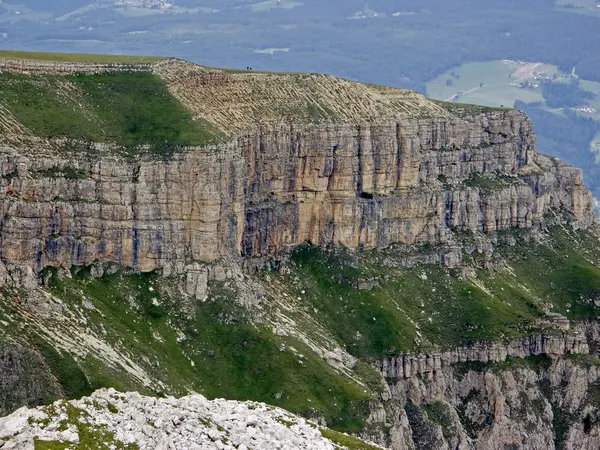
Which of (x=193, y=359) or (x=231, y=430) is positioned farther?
(x=193, y=359)

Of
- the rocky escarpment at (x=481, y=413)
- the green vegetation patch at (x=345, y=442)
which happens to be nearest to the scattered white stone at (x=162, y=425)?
the green vegetation patch at (x=345, y=442)

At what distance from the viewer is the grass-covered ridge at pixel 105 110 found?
175625mm

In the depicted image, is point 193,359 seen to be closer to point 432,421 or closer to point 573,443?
point 432,421

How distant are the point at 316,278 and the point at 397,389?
16.9m

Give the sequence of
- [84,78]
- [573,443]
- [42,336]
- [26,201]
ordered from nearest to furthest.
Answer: [42,336] → [26,201] → [84,78] → [573,443]

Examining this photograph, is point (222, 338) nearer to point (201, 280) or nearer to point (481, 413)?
point (201, 280)

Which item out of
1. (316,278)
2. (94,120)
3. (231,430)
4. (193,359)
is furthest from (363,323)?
(231,430)

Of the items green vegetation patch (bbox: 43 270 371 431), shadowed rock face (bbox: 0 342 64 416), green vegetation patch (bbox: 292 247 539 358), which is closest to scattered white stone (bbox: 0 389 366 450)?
shadowed rock face (bbox: 0 342 64 416)

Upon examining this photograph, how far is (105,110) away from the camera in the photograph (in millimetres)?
183250

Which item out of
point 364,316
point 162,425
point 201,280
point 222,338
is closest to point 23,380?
point 222,338

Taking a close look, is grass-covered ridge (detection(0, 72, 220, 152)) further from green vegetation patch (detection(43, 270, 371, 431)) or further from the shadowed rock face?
the shadowed rock face

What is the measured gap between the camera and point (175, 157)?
180 m

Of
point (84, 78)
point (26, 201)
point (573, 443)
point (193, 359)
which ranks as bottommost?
point (573, 443)

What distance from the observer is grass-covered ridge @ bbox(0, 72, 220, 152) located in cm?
17562
